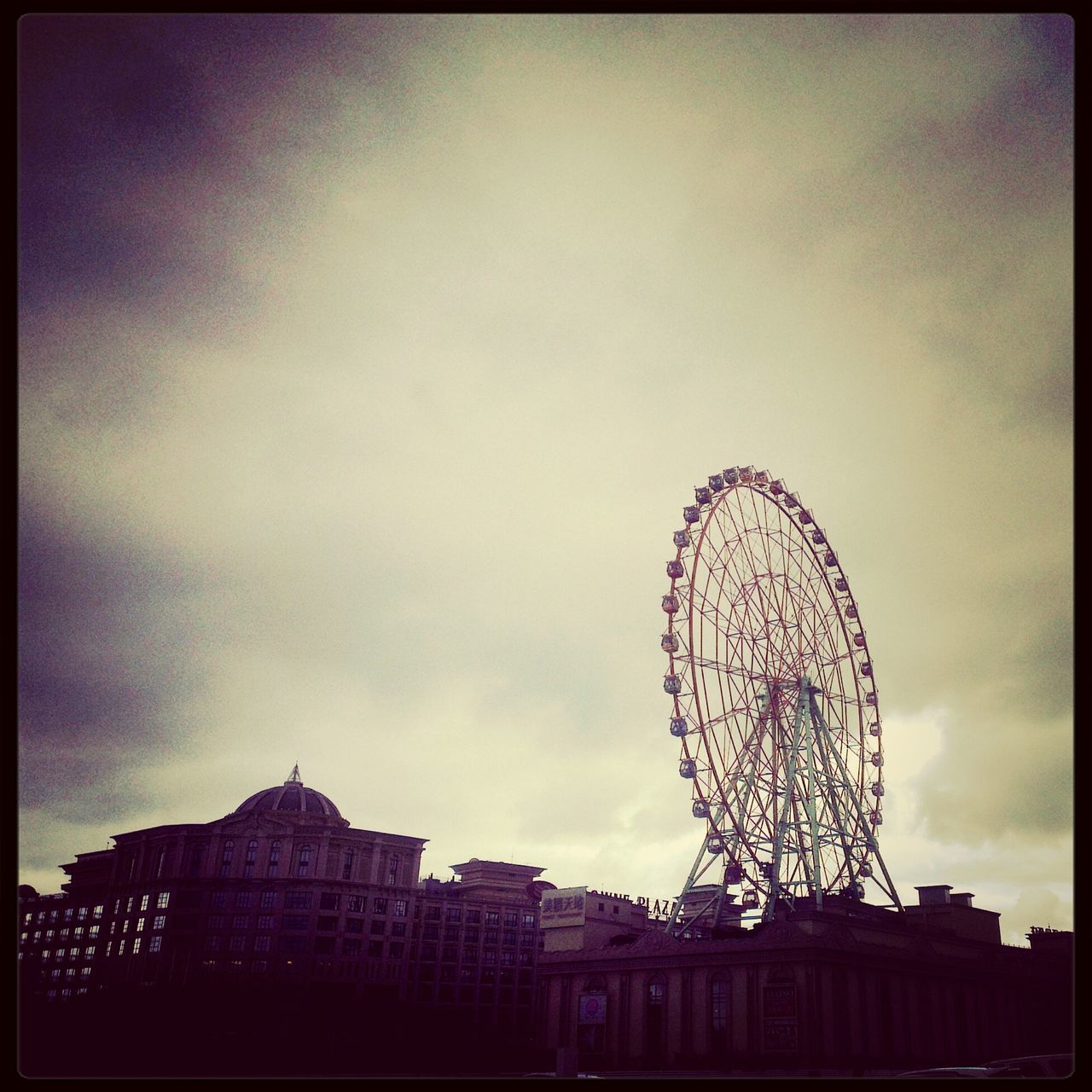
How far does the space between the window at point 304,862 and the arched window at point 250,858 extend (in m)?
5.19

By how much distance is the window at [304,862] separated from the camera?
11125 centimetres

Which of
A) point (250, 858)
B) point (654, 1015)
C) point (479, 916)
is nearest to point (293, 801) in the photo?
point (250, 858)

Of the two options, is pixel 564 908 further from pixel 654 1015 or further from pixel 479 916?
pixel 479 916

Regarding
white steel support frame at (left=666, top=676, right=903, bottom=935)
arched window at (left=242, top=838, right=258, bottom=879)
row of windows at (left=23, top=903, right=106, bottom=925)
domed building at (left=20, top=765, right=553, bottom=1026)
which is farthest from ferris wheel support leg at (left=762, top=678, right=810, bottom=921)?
row of windows at (left=23, top=903, right=106, bottom=925)

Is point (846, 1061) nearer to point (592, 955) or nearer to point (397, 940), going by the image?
point (592, 955)

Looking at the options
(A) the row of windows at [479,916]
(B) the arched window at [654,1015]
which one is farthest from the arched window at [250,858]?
(B) the arched window at [654,1015]

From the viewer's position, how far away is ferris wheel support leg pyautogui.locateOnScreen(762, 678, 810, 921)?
217 ft

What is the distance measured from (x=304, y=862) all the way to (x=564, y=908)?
40.2 metres

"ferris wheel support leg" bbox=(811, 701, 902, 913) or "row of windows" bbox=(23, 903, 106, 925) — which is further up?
"ferris wheel support leg" bbox=(811, 701, 902, 913)

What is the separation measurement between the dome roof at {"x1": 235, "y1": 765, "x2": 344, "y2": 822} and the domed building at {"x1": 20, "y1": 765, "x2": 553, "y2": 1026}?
242mm

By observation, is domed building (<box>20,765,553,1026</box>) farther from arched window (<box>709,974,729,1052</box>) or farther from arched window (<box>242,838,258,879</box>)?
arched window (<box>709,974,729,1052</box>)

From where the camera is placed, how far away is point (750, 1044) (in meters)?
61.4

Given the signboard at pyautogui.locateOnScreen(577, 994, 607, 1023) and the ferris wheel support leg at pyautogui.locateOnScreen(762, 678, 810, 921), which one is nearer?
the ferris wheel support leg at pyautogui.locateOnScreen(762, 678, 810, 921)

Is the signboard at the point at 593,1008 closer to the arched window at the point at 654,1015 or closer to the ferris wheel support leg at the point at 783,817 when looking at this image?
the arched window at the point at 654,1015
